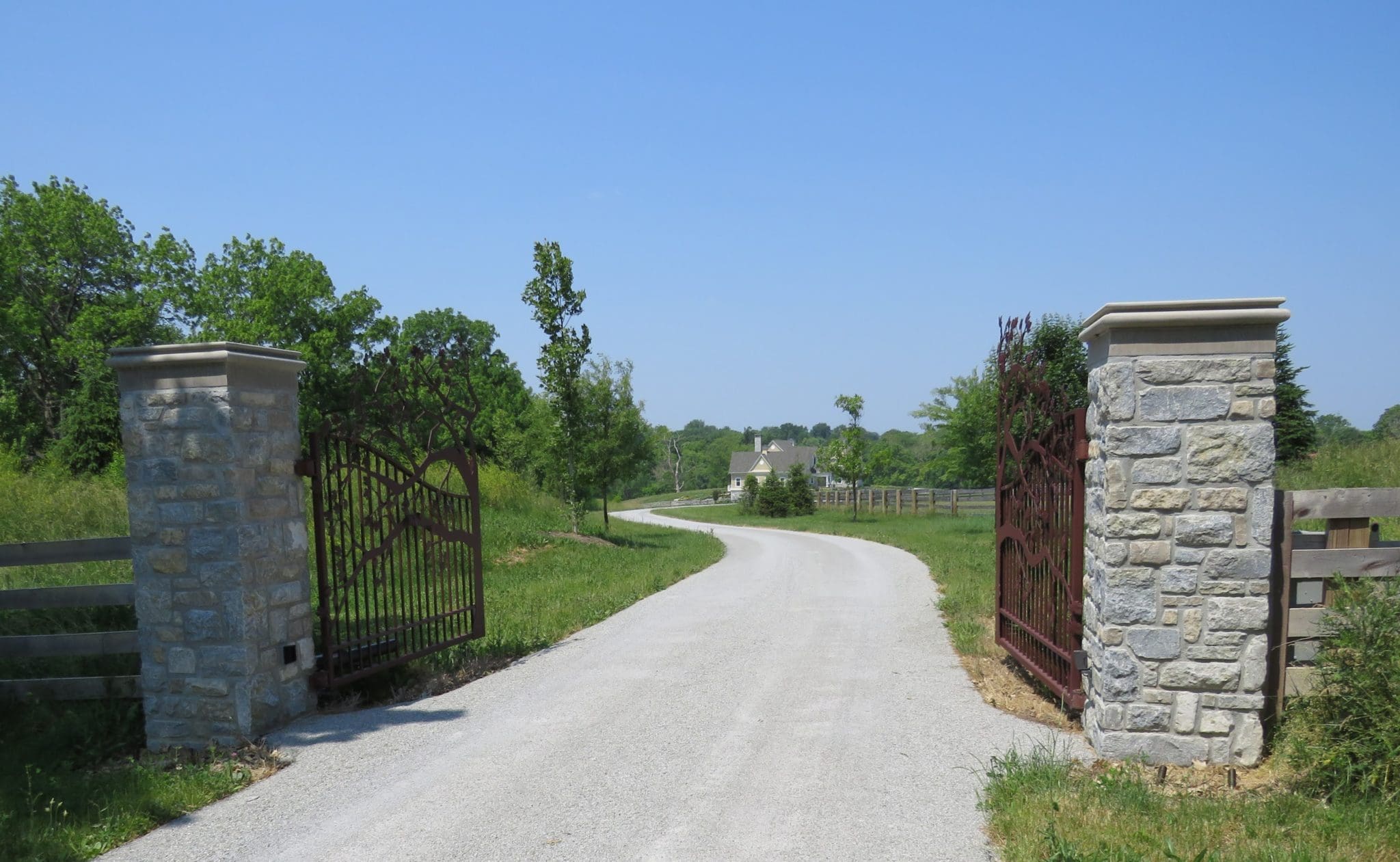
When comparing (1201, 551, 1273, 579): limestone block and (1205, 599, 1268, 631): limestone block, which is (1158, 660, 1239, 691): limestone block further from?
(1201, 551, 1273, 579): limestone block

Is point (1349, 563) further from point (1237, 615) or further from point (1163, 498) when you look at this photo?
point (1163, 498)

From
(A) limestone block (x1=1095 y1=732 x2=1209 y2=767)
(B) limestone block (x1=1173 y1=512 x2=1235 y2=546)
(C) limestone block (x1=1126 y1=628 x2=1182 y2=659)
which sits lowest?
(A) limestone block (x1=1095 y1=732 x2=1209 y2=767)

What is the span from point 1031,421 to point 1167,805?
3.39 meters

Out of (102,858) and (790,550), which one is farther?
(790,550)

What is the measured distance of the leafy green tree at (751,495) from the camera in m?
45.6

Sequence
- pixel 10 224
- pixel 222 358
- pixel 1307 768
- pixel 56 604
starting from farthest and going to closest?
pixel 10 224
pixel 56 604
pixel 222 358
pixel 1307 768

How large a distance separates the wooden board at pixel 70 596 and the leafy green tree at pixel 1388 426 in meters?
20.7

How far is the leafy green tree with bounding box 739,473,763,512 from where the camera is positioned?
150 feet

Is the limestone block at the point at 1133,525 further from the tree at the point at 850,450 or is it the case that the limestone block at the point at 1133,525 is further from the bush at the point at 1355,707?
the tree at the point at 850,450

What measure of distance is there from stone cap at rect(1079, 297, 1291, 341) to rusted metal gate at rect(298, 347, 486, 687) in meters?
5.76

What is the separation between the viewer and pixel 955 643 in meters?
9.16

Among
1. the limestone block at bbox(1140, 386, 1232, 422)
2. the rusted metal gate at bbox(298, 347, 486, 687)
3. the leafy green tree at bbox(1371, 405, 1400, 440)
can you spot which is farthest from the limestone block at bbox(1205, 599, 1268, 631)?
the leafy green tree at bbox(1371, 405, 1400, 440)

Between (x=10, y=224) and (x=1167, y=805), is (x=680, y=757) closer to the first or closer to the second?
(x=1167, y=805)

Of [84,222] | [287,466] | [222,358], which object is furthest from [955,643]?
[84,222]
